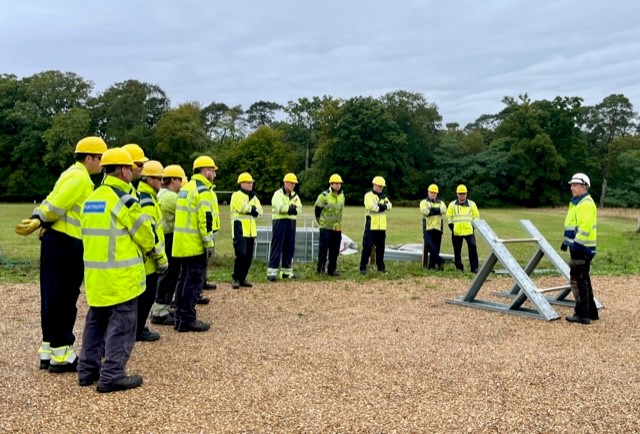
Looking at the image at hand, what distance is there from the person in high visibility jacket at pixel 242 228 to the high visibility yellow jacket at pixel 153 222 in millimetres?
3482

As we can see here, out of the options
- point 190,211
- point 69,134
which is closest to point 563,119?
point 69,134

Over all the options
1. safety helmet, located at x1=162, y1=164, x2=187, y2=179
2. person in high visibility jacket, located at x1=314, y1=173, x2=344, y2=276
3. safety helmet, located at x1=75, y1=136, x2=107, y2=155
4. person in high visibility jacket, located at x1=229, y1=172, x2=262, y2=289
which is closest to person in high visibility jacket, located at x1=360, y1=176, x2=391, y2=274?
person in high visibility jacket, located at x1=314, y1=173, x2=344, y2=276

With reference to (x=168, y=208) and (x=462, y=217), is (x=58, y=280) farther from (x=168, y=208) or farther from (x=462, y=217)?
(x=462, y=217)

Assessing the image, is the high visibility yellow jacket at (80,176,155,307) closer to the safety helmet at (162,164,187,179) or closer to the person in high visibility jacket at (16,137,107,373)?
the person in high visibility jacket at (16,137,107,373)

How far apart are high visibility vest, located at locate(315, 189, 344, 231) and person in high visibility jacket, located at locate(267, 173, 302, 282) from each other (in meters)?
0.65

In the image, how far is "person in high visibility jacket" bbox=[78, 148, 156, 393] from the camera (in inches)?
191

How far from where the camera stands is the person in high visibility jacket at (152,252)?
5512 millimetres

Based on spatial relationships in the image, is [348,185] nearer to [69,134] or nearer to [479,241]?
[69,134]

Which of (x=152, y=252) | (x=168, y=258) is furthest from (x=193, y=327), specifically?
(x=152, y=252)

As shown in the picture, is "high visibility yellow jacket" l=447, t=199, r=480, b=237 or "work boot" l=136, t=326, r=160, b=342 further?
"high visibility yellow jacket" l=447, t=199, r=480, b=237

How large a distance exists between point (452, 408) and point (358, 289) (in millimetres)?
5703

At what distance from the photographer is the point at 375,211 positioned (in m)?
11.7

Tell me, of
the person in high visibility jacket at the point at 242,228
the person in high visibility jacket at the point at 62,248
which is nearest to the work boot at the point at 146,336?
the person in high visibility jacket at the point at 62,248

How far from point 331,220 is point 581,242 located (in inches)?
205
